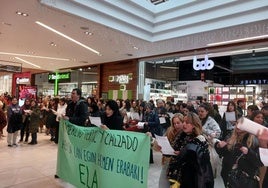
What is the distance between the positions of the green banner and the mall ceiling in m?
3.60

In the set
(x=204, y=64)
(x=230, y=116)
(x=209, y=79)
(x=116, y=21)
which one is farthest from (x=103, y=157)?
(x=209, y=79)

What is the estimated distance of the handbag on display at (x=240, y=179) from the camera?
8.52ft

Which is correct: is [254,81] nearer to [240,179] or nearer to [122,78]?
[122,78]

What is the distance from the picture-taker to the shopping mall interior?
6.10m

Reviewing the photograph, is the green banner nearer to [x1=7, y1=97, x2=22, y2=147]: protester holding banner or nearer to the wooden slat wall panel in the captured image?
[x1=7, y1=97, x2=22, y2=147]: protester holding banner

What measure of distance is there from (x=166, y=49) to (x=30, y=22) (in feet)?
16.7

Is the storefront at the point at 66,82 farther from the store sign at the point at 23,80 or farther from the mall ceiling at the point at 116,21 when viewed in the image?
the mall ceiling at the point at 116,21

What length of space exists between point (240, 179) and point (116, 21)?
5.97 m

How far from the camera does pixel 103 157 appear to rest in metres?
3.07

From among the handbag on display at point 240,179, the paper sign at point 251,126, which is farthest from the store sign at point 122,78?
Answer: the paper sign at point 251,126

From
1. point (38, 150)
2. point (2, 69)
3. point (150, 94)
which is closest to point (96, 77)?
point (150, 94)

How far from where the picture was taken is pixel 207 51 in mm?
9773

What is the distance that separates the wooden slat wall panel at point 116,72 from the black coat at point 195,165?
1010 cm

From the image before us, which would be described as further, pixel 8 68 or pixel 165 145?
pixel 8 68
